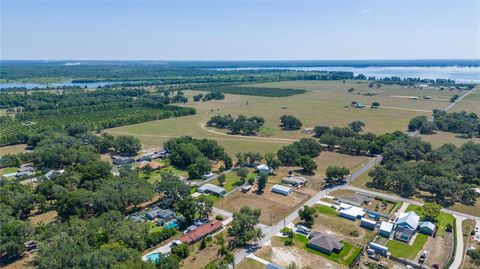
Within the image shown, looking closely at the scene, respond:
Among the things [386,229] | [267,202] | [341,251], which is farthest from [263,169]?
[341,251]

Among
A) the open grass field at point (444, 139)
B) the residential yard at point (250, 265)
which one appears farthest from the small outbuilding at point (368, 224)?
the open grass field at point (444, 139)

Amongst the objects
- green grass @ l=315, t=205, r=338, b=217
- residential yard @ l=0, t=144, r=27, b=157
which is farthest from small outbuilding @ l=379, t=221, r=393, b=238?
residential yard @ l=0, t=144, r=27, b=157

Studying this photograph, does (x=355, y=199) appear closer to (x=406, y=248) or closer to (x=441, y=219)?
(x=441, y=219)

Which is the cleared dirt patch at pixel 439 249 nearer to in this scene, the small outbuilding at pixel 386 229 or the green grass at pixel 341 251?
the small outbuilding at pixel 386 229

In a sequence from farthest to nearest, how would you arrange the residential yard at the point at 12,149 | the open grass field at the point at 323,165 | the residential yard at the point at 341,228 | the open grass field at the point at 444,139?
the open grass field at the point at 444,139 < the residential yard at the point at 12,149 < the open grass field at the point at 323,165 < the residential yard at the point at 341,228

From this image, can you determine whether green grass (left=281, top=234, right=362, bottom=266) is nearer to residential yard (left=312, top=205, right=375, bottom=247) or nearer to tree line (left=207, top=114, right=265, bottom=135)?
residential yard (left=312, top=205, right=375, bottom=247)

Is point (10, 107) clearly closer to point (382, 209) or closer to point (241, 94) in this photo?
point (241, 94)

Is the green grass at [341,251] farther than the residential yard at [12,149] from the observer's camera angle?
No

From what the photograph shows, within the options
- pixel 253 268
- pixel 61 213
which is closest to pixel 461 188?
pixel 253 268
